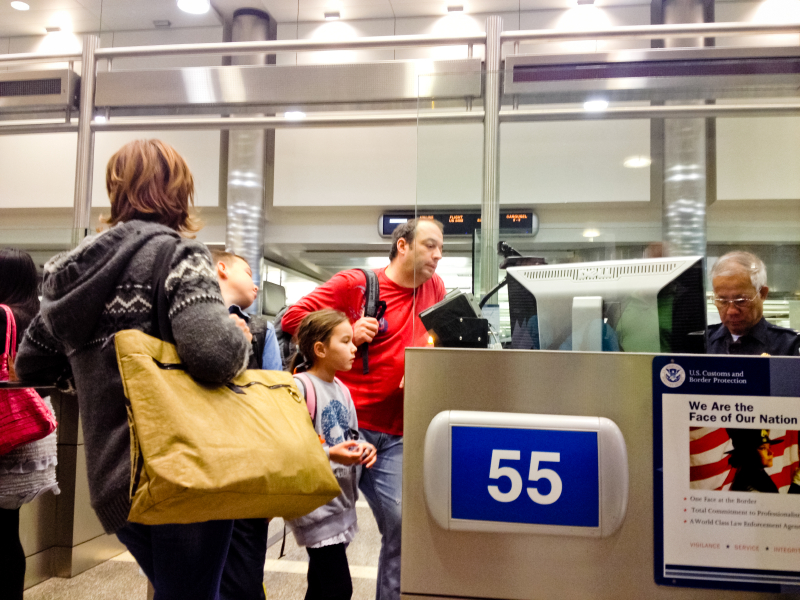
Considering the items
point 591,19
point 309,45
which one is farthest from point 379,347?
point 591,19

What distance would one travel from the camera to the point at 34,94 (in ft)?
10.6

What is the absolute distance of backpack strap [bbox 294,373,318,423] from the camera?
75.7 inches

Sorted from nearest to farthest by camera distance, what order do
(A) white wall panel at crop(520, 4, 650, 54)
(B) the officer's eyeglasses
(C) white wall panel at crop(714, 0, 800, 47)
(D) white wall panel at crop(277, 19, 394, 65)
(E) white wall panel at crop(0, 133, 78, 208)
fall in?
(B) the officer's eyeglasses, (E) white wall panel at crop(0, 133, 78, 208), (C) white wall panel at crop(714, 0, 800, 47), (A) white wall panel at crop(520, 4, 650, 54), (D) white wall panel at crop(277, 19, 394, 65)

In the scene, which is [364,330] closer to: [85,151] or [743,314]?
[743,314]

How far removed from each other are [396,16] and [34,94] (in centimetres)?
311

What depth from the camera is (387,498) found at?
2061 mm

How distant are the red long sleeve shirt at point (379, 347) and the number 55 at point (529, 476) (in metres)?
0.89

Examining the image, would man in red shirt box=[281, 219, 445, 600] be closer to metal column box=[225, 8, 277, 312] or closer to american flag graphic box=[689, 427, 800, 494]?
american flag graphic box=[689, 427, 800, 494]

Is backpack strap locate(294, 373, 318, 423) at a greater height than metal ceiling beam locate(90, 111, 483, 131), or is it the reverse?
metal ceiling beam locate(90, 111, 483, 131)

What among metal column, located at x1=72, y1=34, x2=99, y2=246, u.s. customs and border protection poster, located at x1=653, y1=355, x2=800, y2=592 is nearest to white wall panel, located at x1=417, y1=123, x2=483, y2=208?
u.s. customs and border protection poster, located at x1=653, y1=355, x2=800, y2=592

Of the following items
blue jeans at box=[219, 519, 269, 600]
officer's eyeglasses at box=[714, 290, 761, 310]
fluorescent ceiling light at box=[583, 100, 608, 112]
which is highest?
fluorescent ceiling light at box=[583, 100, 608, 112]

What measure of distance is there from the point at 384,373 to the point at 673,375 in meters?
1.11

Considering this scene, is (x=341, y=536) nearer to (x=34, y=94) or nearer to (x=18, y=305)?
(x=18, y=305)

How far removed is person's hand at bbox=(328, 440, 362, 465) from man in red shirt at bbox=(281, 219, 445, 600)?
0.38 m
